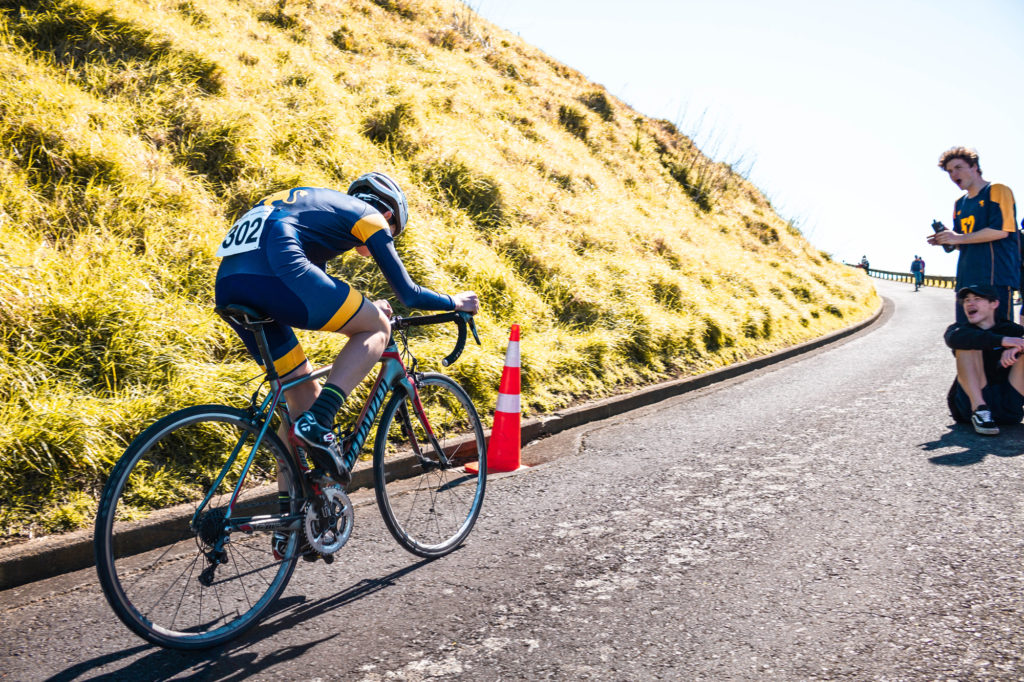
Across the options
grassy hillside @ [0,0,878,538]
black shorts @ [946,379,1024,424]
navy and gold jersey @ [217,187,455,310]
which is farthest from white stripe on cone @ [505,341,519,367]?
black shorts @ [946,379,1024,424]

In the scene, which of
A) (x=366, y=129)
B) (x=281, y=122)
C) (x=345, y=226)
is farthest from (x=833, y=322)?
(x=345, y=226)

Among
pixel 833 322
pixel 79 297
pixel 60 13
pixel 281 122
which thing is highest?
pixel 60 13

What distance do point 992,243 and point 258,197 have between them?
749 cm

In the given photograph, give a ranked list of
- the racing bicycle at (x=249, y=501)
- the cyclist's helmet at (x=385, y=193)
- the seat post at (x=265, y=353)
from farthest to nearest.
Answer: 1. the cyclist's helmet at (x=385, y=193)
2. the seat post at (x=265, y=353)
3. the racing bicycle at (x=249, y=501)

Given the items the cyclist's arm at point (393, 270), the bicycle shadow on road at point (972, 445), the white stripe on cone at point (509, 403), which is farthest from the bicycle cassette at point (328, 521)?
the bicycle shadow on road at point (972, 445)

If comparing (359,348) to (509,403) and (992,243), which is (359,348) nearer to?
(509,403)

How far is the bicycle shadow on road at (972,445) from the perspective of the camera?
5.45 m

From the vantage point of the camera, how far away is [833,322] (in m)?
15.9

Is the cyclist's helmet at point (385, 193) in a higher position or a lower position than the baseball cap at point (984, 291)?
higher

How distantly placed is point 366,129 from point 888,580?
9665mm

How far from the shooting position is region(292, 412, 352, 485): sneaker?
3117 millimetres

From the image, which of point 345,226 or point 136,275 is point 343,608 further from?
point 136,275

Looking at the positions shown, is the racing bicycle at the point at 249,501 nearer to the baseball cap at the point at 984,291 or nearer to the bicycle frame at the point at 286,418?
the bicycle frame at the point at 286,418

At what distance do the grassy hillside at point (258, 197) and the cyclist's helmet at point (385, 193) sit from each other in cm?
218
